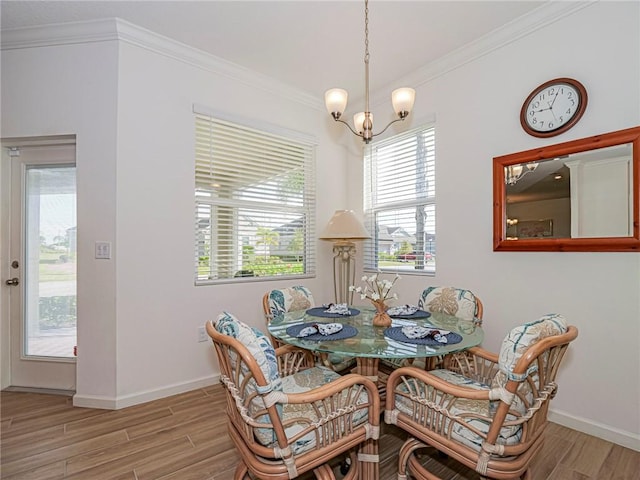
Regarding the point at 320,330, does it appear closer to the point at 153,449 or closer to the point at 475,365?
the point at 475,365

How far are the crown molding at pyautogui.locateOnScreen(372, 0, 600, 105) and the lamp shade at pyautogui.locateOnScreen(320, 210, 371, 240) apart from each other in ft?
4.71

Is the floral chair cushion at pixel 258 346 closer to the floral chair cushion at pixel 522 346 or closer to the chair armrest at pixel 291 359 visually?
the chair armrest at pixel 291 359

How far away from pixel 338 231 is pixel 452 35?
184 centimetres

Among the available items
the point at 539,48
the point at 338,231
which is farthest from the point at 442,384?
the point at 539,48

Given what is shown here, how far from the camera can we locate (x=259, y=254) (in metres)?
3.34

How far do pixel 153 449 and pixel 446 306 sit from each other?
2121 mm

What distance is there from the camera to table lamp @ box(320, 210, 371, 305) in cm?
307

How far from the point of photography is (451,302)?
2.34 meters

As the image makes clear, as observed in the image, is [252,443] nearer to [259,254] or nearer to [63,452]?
[63,452]

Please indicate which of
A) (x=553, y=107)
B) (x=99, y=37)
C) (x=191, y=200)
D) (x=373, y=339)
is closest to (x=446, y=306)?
(x=373, y=339)

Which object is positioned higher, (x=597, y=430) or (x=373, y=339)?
(x=373, y=339)

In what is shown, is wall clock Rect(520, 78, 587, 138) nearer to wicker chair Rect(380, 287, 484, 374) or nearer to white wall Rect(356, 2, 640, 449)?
white wall Rect(356, 2, 640, 449)

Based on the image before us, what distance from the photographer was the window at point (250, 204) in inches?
117

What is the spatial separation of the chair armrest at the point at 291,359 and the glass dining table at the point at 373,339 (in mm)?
151
